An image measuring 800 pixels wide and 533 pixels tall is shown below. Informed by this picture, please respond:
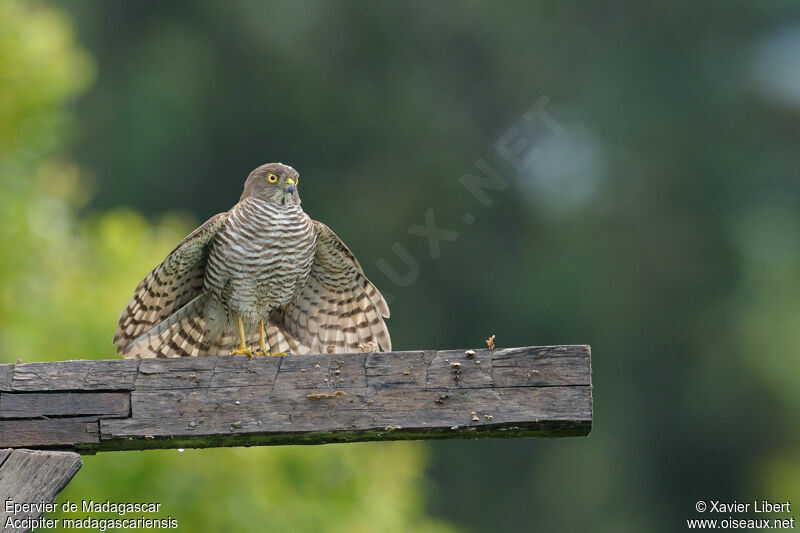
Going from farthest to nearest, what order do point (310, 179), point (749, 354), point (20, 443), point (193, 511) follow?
point (749, 354) → point (310, 179) → point (193, 511) → point (20, 443)

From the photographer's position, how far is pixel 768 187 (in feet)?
73.8

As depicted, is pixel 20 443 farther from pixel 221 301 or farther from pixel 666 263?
pixel 666 263

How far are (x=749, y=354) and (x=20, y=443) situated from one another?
18545 mm

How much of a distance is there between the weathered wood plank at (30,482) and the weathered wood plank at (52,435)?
0.04 metres

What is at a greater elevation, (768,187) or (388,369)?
(768,187)

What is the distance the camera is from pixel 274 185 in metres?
5.57

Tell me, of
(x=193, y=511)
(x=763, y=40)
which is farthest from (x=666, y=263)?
(x=193, y=511)

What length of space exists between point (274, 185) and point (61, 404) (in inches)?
79.1

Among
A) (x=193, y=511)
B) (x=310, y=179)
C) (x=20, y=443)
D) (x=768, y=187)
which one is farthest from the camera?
(x=768, y=187)

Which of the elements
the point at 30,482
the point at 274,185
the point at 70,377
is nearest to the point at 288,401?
the point at 70,377

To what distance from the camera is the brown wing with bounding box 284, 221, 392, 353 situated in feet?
16.8

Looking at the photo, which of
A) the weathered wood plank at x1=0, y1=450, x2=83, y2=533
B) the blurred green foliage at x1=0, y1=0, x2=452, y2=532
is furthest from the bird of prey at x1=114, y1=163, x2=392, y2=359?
the blurred green foliage at x1=0, y1=0, x2=452, y2=532

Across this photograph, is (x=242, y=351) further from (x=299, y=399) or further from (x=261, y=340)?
(x=299, y=399)

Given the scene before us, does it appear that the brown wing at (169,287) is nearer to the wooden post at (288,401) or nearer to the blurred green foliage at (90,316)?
the wooden post at (288,401)
